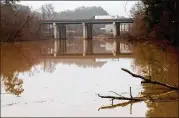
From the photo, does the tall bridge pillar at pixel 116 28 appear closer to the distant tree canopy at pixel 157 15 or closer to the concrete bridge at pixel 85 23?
the concrete bridge at pixel 85 23

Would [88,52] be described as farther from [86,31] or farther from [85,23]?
[86,31]

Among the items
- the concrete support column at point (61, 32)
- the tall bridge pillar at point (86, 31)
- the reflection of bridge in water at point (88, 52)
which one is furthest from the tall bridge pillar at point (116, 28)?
the reflection of bridge in water at point (88, 52)

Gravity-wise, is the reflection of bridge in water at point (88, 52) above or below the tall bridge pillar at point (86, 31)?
below

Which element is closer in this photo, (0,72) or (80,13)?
(0,72)

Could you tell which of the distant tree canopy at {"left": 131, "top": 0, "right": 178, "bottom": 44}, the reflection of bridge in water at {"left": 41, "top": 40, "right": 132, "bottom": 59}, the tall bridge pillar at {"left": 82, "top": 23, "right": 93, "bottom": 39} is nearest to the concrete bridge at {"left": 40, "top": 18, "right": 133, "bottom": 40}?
the tall bridge pillar at {"left": 82, "top": 23, "right": 93, "bottom": 39}

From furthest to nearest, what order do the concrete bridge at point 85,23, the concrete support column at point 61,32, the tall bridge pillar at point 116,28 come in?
the concrete support column at point 61,32 < the concrete bridge at point 85,23 < the tall bridge pillar at point 116,28

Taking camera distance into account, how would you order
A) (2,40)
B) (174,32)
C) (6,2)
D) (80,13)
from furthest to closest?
(80,13), (6,2), (2,40), (174,32)

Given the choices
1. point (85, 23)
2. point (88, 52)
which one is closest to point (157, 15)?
point (88, 52)

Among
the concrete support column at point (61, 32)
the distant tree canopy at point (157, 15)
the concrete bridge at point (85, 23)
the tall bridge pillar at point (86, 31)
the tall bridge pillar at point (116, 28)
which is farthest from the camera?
the concrete support column at point (61, 32)

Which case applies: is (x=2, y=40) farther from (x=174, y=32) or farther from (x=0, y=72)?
(x=0, y=72)

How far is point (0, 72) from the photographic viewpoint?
15.0 metres

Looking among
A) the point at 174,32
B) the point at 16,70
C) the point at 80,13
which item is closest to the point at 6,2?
the point at 174,32

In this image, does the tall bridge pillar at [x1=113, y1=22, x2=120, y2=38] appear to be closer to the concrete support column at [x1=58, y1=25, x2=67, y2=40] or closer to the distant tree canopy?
the concrete support column at [x1=58, y1=25, x2=67, y2=40]

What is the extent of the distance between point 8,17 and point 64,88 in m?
39.8
